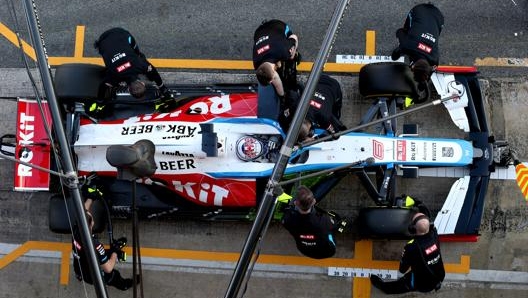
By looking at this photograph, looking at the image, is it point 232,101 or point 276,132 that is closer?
point 276,132

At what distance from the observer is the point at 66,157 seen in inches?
139

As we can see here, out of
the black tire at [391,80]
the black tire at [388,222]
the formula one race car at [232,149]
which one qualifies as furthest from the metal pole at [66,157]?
the black tire at [391,80]

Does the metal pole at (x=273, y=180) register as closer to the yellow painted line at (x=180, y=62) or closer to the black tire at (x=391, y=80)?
the black tire at (x=391, y=80)

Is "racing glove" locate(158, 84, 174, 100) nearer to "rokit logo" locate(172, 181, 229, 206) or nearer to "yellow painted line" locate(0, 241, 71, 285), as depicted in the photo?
"rokit logo" locate(172, 181, 229, 206)

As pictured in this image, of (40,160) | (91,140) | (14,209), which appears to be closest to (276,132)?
(91,140)

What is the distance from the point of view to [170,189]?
5.79 metres

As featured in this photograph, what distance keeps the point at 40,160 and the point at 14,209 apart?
127cm

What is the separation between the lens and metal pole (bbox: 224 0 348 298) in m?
3.39

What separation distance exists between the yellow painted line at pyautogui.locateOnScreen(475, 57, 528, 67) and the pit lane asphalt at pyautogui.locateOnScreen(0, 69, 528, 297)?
19 cm

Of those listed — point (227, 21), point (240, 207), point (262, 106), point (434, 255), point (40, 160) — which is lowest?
point (434, 255)

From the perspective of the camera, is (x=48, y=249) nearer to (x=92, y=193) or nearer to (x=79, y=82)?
(x=92, y=193)

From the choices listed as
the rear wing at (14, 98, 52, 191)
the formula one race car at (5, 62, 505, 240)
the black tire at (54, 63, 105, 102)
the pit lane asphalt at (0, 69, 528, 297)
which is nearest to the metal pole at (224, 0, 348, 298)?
the formula one race car at (5, 62, 505, 240)

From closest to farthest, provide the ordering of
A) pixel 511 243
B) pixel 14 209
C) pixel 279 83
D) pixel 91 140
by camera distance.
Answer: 1. pixel 279 83
2. pixel 91 140
3. pixel 511 243
4. pixel 14 209

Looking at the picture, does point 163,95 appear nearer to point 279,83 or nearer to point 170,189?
point 170,189
